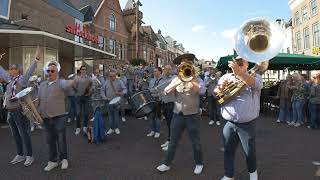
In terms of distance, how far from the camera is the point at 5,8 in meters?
17.1

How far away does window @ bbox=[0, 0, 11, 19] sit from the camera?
1671 centimetres

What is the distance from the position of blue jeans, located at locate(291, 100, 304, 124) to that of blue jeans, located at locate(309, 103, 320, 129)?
0.53 meters

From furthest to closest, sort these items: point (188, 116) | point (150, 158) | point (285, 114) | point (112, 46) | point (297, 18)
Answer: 1. point (112, 46)
2. point (297, 18)
3. point (285, 114)
4. point (150, 158)
5. point (188, 116)

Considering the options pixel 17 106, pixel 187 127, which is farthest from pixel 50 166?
pixel 187 127

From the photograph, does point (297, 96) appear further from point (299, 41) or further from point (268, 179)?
point (299, 41)

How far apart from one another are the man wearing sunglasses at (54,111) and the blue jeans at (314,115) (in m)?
7.71

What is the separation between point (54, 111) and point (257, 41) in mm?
3461

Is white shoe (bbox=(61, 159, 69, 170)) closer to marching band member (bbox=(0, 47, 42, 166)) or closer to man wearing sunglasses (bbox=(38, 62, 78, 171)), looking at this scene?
man wearing sunglasses (bbox=(38, 62, 78, 171))

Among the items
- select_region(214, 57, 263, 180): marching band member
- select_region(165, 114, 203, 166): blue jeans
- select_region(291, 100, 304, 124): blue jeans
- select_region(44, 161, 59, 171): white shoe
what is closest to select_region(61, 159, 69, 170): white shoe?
select_region(44, 161, 59, 171): white shoe

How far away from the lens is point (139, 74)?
14.6 meters

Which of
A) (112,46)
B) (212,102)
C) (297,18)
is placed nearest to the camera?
(212,102)

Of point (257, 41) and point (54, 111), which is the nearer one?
point (257, 41)

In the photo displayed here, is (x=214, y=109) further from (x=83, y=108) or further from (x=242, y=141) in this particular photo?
(x=242, y=141)

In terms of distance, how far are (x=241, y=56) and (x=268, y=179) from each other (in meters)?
2.04
